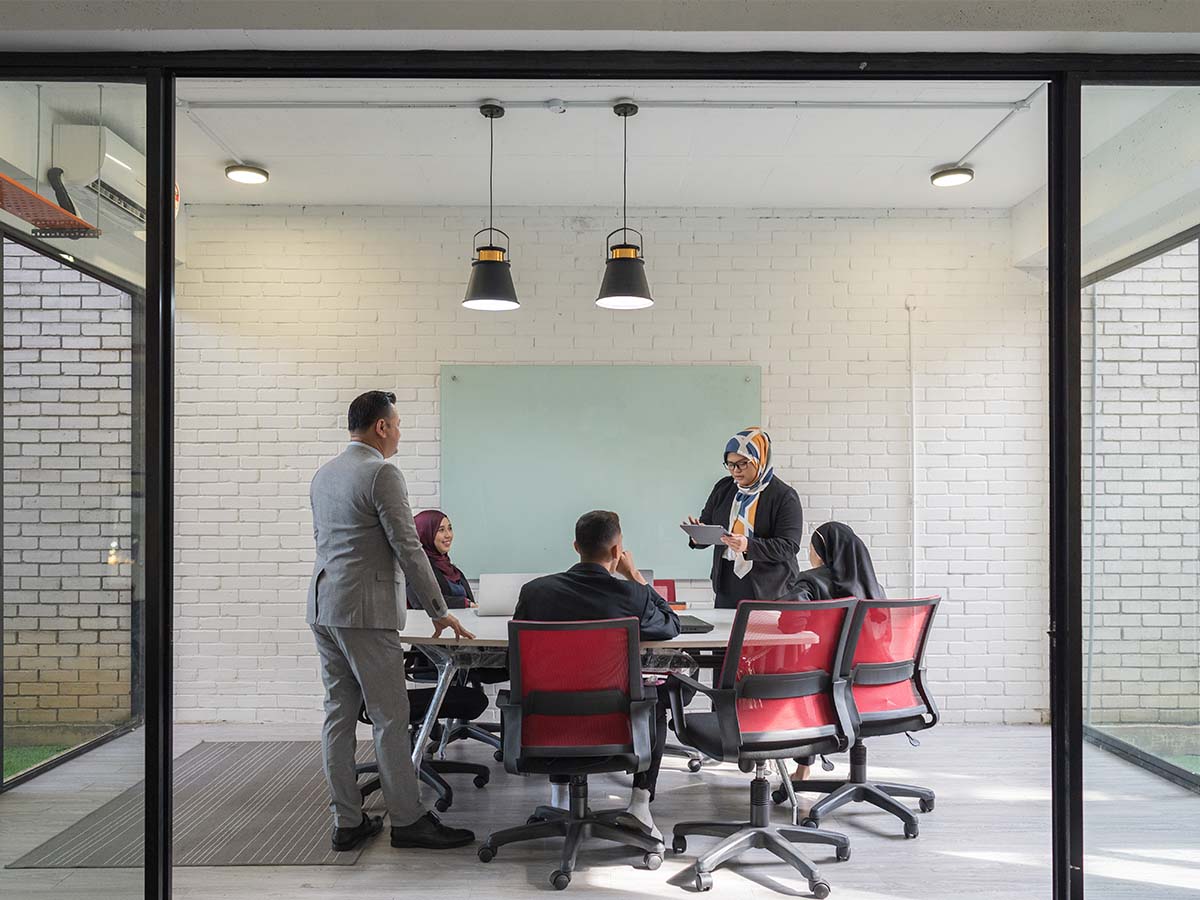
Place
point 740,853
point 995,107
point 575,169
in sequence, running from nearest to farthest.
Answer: point 740,853
point 995,107
point 575,169

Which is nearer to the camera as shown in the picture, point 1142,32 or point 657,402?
point 1142,32

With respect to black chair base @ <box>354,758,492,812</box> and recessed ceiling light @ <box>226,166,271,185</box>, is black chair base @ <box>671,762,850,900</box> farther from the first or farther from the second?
recessed ceiling light @ <box>226,166,271,185</box>

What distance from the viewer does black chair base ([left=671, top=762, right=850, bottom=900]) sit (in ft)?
10.5

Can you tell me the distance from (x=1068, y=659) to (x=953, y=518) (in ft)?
11.3

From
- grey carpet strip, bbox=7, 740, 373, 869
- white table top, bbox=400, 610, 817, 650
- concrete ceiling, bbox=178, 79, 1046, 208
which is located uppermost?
concrete ceiling, bbox=178, 79, 1046, 208

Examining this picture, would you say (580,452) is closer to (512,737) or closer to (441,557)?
(441,557)

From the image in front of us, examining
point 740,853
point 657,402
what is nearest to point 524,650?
point 740,853

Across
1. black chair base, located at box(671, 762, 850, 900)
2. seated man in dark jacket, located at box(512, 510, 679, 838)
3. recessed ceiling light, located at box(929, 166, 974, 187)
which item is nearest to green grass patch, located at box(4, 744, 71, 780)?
seated man in dark jacket, located at box(512, 510, 679, 838)

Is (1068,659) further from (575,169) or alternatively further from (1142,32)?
(575,169)

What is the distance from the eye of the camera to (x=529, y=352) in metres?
5.62

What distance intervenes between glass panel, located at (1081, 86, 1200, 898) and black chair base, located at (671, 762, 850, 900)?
3.62 feet

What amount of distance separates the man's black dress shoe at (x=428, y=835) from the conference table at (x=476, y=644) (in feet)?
1.37

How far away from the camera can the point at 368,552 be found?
3.34 m

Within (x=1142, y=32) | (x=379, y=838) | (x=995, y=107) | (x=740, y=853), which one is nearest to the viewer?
(x=1142, y=32)
